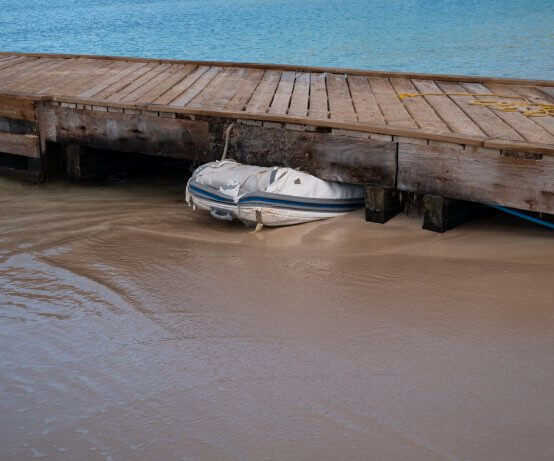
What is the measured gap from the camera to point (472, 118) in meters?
5.66

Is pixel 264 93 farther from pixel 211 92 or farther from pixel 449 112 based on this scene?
pixel 449 112

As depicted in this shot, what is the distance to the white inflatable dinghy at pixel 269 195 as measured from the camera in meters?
5.67

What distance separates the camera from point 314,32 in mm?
27656

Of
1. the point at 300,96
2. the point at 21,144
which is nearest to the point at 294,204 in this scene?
Answer: the point at 300,96

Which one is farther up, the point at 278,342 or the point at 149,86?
the point at 149,86

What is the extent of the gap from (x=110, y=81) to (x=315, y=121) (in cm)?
277

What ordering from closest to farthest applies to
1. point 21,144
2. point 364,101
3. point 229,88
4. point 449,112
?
point 449,112 < point 364,101 < point 229,88 < point 21,144

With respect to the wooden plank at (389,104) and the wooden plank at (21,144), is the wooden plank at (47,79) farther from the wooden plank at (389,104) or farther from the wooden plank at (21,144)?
the wooden plank at (389,104)

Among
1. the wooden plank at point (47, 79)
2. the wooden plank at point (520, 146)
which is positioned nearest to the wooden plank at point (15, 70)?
the wooden plank at point (47, 79)

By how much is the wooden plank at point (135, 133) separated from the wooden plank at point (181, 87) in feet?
0.87

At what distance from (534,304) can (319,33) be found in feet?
78.2

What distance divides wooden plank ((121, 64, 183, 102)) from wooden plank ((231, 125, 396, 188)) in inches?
47.2

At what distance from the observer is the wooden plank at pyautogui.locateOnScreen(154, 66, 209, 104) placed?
22.2 feet

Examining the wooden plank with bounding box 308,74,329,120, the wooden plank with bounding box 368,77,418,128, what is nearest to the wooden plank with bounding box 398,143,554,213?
the wooden plank with bounding box 368,77,418,128
